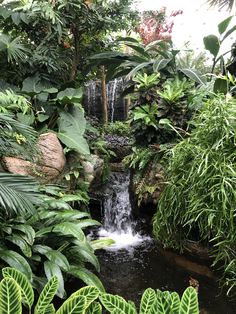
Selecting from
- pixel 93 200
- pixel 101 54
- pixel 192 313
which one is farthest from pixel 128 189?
pixel 192 313

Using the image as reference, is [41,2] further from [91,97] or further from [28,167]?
[91,97]

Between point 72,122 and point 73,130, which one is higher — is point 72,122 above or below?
above

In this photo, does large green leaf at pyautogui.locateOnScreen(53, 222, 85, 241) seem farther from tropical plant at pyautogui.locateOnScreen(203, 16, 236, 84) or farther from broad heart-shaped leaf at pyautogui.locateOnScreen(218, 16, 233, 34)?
broad heart-shaped leaf at pyautogui.locateOnScreen(218, 16, 233, 34)

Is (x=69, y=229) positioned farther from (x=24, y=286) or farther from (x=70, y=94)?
(x=70, y=94)

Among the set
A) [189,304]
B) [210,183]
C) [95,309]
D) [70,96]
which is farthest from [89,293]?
[70,96]

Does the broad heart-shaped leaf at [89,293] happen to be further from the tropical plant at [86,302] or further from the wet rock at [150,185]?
the wet rock at [150,185]

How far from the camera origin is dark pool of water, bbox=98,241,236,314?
2605 millimetres

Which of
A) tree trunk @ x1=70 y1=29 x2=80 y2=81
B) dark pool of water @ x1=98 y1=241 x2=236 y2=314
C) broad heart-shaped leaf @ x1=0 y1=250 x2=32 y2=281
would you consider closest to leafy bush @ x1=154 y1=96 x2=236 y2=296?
→ dark pool of water @ x1=98 y1=241 x2=236 y2=314

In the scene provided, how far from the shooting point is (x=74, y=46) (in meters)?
5.27

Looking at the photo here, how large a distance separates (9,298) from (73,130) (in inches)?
118

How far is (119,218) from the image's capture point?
4.54 meters

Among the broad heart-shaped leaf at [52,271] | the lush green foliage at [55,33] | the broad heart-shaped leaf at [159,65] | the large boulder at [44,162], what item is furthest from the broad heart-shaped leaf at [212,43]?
the broad heart-shaped leaf at [52,271]

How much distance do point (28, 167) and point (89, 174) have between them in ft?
3.14

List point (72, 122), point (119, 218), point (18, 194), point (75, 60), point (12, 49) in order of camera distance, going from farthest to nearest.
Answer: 1. point (75, 60)
2. point (119, 218)
3. point (12, 49)
4. point (72, 122)
5. point (18, 194)
